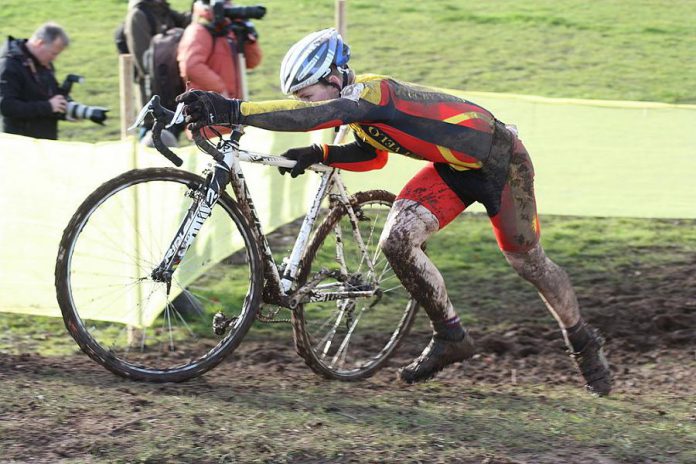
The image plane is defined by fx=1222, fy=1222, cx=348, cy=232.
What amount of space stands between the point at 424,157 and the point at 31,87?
11.9ft

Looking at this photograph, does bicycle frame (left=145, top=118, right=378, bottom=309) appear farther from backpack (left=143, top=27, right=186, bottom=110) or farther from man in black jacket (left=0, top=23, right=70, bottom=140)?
backpack (left=143, top=27, right=186, bottom=110)

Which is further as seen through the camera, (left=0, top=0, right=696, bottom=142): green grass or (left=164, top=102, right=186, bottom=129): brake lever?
(left=0, top=0, right=696, bottom=142): green grass

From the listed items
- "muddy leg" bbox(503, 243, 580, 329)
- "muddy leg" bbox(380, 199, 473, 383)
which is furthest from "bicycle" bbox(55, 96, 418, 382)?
"muddy leg" bbox(503, 243, 580, 329)

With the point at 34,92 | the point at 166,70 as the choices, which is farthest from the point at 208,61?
the point at 34,92

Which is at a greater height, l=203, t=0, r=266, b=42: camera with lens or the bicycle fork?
l=203, t=0, r=266, b=42: camera with lens

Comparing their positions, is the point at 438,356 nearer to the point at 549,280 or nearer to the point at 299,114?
the point at 549,280

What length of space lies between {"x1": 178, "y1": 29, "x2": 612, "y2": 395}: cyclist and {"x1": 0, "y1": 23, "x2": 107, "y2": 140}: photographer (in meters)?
2.87

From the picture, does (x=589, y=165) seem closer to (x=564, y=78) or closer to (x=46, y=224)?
(x=46, y=224)

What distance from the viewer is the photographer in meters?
8.55

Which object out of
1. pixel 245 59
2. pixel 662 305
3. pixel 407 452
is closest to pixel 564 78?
pixel 245 59

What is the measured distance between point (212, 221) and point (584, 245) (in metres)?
4.03

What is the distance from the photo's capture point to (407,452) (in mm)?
5242

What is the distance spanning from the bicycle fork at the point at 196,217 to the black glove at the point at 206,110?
1.34ft

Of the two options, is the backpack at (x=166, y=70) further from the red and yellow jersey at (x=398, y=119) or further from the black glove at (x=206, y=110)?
the black glove at (x=206, y=110)
